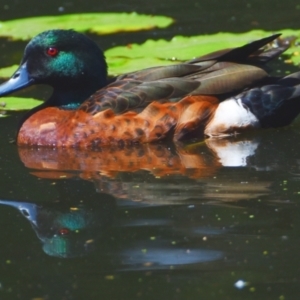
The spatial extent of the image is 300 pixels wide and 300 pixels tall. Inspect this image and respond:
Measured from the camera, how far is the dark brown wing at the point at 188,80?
748 centimetres

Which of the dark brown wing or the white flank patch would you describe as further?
the white flank patch

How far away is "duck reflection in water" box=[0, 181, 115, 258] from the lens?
5.26 metres

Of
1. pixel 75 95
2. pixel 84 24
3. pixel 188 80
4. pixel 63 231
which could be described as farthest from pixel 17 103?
pixel 63 231

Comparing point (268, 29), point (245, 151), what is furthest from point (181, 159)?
point (268, 29)

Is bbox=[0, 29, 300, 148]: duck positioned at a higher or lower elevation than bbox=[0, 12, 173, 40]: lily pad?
higher

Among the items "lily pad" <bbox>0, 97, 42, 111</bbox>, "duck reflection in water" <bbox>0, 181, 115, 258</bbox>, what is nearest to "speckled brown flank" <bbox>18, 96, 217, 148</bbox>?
"lily pad" <bbox>0, 97, 42, 111</bbox>

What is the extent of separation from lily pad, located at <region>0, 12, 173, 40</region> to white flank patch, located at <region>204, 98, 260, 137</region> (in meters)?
3.37

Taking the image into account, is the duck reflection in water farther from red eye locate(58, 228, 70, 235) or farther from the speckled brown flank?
the speckled brown flank

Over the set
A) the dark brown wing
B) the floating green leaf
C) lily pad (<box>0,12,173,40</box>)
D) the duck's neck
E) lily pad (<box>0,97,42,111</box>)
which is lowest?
lily pad (<box>0,12,173,40</box>)

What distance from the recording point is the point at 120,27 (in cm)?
1088

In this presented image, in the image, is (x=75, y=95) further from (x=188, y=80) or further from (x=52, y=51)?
(x=188, y=80)

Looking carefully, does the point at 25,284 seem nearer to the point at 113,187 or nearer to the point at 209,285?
the point at 209,285

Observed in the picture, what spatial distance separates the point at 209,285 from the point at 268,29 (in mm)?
6469

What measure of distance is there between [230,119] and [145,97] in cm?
72
